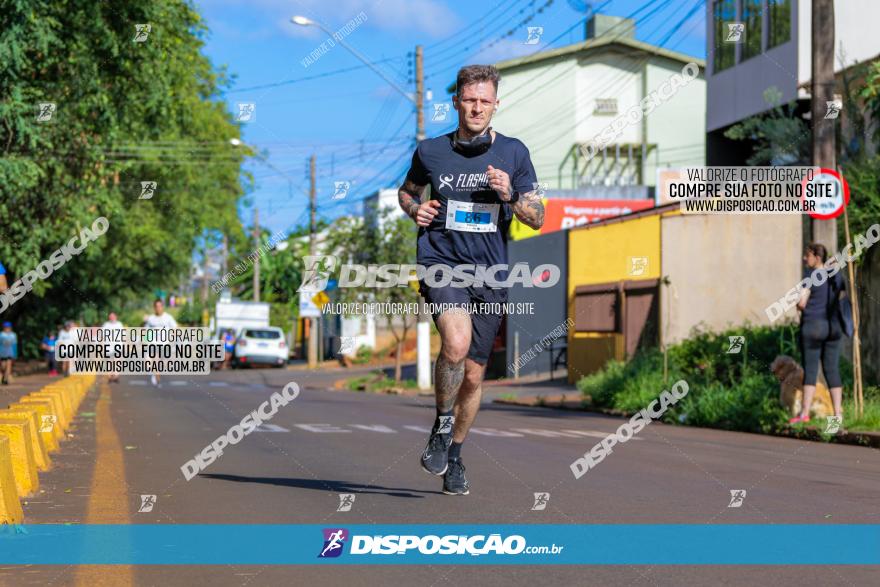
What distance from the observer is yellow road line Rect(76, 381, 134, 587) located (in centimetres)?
498

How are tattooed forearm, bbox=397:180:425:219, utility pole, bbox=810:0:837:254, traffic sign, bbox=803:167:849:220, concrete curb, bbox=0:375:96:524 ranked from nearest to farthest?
concrete curb, bbox=0:375:96:524, tattooed forearm, bbox=397:180:425:219, traffic sign, bbox=803:167:849:220, utility pole, bbox=810:0:837:254

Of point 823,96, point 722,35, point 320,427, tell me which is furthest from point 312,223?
point 823,96

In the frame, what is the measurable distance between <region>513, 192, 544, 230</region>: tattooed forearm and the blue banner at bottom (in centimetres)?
190

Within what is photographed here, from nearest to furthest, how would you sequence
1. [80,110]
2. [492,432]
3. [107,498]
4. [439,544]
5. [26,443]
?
[439,544] → [107,498] → [26,443] → [492,432] → [80,110]

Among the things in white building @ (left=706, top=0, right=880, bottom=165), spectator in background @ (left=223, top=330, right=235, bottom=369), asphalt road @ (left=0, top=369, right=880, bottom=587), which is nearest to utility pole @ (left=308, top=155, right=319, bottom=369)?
spectator in background @ (left=223, top=330, right=235, bottom=369)

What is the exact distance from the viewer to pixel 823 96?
47.9 ft

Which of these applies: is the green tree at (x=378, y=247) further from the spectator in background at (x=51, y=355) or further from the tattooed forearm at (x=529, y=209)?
the tattooed forearm at (x=529, y=209)

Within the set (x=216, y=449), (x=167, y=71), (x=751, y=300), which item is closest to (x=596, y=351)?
(x=751, y=300)

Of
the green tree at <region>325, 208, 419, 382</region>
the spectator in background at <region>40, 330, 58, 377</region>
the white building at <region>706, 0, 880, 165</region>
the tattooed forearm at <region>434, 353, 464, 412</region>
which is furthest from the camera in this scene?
the spectator in background at <region>40, 330, 58, 377</region>

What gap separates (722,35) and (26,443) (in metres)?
23.7

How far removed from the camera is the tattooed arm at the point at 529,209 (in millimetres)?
7199

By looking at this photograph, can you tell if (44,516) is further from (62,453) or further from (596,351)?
(596,351)

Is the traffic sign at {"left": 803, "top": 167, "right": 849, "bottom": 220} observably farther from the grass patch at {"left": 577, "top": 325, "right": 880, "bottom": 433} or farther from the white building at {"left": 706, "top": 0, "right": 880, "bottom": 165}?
the white building at {"left": 706, "top": 0, "right": 880, "bottom": 165}

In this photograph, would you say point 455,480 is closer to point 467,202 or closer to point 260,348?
point 467,202
